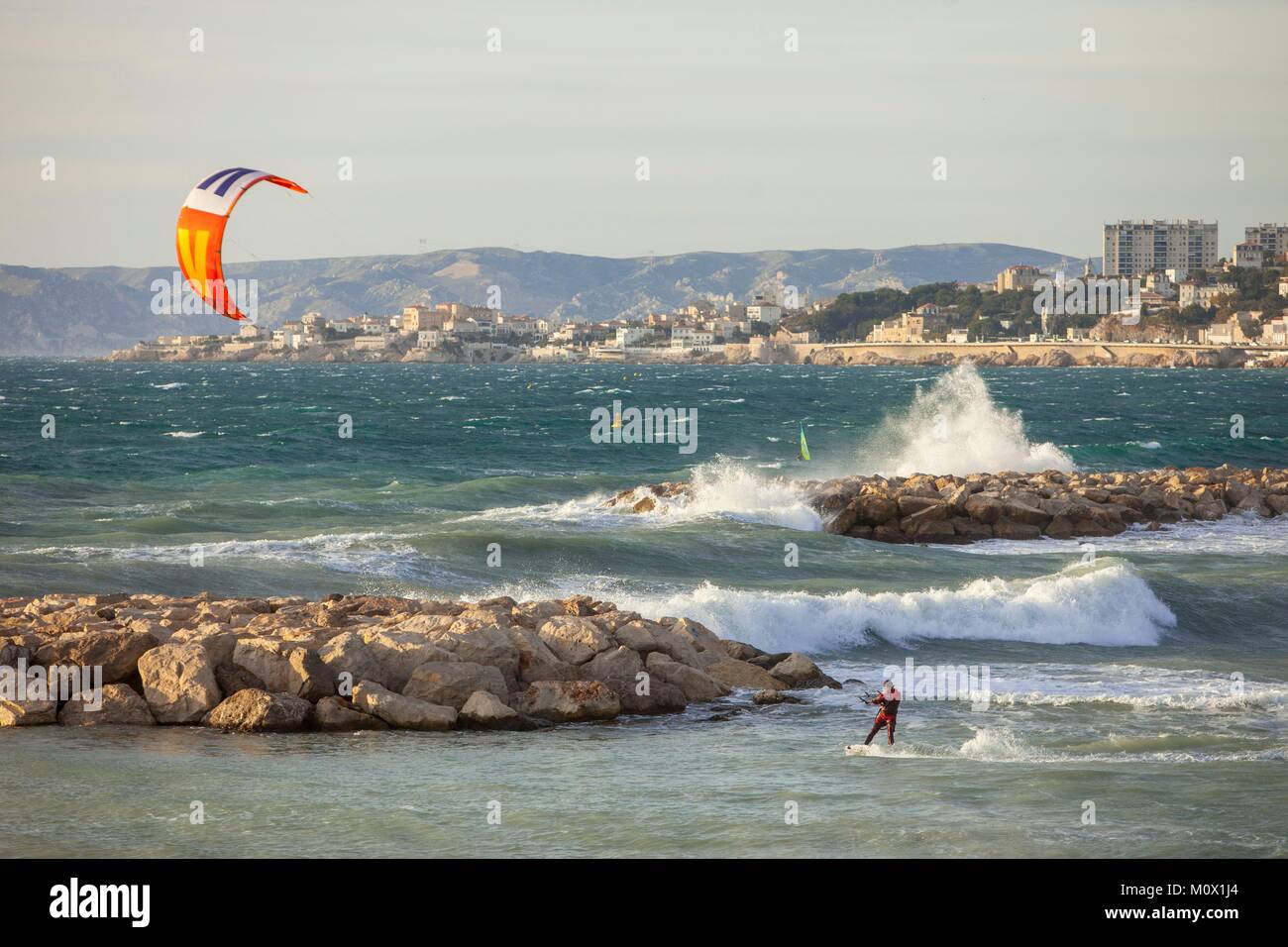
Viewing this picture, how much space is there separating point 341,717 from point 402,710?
57 centimetres

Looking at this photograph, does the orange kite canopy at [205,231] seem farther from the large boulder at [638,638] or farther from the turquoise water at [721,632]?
the large boulder at [638,638]

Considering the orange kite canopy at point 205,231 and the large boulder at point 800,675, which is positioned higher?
the orange kite canopy at point 205,231

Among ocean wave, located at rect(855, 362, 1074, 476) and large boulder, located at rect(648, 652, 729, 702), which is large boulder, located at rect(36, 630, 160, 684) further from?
ocean wave, located at rect(855, 362, 1074, 476)

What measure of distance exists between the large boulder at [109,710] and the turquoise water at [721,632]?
0.53 metres

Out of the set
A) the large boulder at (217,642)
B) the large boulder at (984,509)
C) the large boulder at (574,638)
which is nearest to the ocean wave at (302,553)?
the large boulder at (574,638)

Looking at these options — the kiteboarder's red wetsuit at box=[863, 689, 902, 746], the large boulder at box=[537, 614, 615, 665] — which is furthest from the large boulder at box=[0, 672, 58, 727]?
the kiteboarder's red wetsuit at box=[863, 689, 902, 746]

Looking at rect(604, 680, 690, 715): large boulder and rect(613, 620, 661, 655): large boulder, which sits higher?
rect(613, 620, 661, 655): large boulder

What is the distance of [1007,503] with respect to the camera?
3278 centimetres

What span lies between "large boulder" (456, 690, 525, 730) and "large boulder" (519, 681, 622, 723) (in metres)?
0.32

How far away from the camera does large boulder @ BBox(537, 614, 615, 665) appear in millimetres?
16344

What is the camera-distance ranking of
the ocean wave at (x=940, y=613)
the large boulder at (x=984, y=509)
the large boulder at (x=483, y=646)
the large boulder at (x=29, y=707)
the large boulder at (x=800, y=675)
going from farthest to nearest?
the large boulder at (x=984, y=509), the ocean wave at (x=940, y=613), the large boulder at (x=800, y=675), the large boulder at (x=483, y=646), the large boulder at (x=29, y=707)

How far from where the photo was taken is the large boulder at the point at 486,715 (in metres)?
14.9
